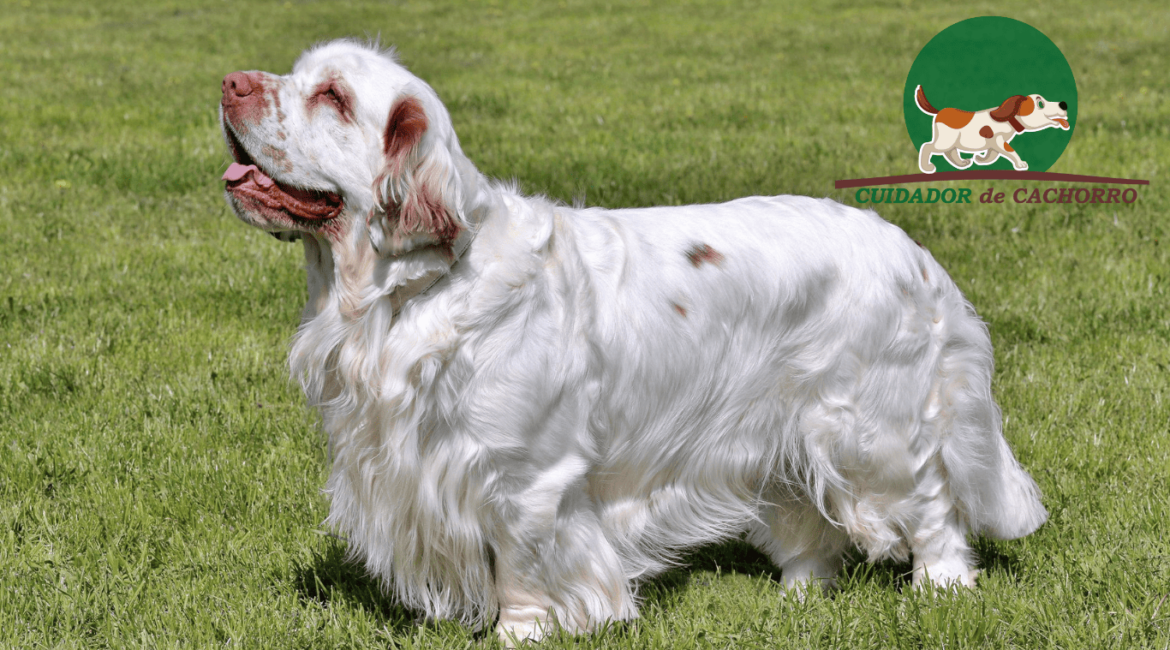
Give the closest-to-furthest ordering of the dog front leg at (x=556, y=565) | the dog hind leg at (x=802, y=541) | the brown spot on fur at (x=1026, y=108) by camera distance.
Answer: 1. the dog front leg at (x=556, y=565)
2. the dog hind leg at (x=802, y=541)
3. the brown spot on fur at (x=1026, y=108)

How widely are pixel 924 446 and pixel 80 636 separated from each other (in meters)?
2.46

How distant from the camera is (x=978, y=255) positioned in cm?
595

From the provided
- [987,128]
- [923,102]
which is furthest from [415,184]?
[923,102]

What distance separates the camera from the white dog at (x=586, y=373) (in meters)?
2.59

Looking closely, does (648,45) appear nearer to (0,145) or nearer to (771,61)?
(771,61)

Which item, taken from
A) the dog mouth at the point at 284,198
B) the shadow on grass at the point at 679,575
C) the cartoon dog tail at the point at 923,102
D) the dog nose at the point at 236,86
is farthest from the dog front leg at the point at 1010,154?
the dog nose at the point at 236,86

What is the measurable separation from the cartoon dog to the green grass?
27 centimetres

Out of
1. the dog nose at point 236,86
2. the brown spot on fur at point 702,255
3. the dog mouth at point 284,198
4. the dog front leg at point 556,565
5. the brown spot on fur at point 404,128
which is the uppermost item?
the dog nose at point 236,86

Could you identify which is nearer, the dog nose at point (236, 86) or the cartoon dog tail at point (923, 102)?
the dog nose at point (236, 86)

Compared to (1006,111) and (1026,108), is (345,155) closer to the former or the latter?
(1006,111)

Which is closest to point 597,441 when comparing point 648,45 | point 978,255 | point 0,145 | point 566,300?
point 566,300

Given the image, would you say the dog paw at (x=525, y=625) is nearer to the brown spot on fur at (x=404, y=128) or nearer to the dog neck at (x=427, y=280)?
the dog neck at (x=427, y=280)

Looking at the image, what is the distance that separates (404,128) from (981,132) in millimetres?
5974

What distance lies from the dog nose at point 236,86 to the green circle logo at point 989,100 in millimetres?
5683
